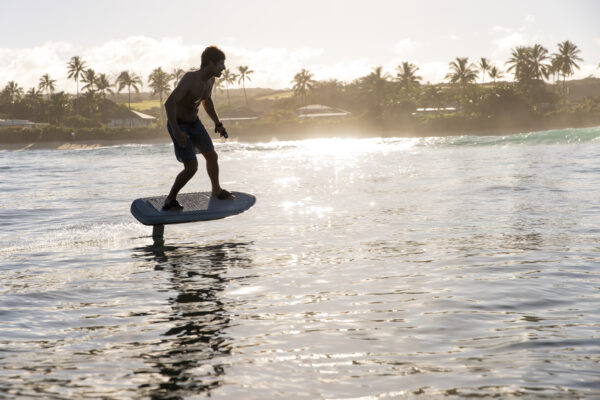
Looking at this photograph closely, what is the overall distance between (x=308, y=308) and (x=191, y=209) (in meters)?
3.78

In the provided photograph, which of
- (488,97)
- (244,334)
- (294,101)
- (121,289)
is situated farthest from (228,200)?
(294,101)

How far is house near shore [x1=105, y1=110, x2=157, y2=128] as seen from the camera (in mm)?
124938

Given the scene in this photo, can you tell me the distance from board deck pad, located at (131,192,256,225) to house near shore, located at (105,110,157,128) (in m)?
121

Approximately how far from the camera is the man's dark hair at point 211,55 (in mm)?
8508

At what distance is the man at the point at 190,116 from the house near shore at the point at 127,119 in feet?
399

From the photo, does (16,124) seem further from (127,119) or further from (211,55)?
(211,55)

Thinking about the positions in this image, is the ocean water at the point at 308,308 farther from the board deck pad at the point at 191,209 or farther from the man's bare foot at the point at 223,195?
the man's bare foot at the point at 223,195

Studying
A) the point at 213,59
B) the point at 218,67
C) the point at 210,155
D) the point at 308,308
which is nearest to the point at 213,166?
the point at 210,155

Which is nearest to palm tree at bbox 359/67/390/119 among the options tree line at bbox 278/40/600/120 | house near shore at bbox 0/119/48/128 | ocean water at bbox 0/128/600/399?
tree line at bbox 278/40/600/120

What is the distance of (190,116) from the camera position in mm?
8859

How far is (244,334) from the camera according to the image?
15.8ft

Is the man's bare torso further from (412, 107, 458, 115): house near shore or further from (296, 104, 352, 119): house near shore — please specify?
(296, 104, 352, 119): house near shore

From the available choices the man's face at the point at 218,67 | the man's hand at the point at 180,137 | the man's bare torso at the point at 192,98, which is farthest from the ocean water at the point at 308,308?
the man's face at the point at 218,67

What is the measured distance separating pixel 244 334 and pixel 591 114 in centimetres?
10276
